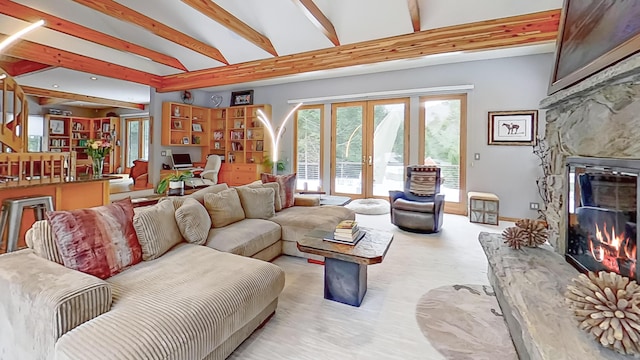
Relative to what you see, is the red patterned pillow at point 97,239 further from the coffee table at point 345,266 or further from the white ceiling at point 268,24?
the white ceiling at point 268,24

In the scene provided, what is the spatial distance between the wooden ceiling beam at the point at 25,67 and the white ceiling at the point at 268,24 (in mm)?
353

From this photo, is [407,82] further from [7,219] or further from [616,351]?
[7,219]

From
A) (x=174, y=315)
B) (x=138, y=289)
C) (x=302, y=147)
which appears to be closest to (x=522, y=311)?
(x=174, y=315)

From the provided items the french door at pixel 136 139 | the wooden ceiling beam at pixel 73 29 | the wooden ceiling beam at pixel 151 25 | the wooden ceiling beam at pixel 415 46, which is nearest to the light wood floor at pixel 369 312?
the wooden ceiling beam at pixel 415 46

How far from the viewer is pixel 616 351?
1167 millimetres

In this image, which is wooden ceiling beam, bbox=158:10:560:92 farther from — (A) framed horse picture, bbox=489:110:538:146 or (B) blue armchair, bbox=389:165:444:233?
(B) blue armchair, bbox=389:165:444:233

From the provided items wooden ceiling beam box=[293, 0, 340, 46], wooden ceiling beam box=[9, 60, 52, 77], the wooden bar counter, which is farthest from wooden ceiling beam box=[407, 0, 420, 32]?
wooden ceiling beam box=[9, 60, 52, 77]

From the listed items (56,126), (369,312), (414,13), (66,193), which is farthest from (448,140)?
(56,126)

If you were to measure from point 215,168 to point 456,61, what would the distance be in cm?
576

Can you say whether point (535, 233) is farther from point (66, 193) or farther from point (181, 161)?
point (181, 161)

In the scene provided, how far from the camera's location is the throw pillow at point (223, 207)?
294cm

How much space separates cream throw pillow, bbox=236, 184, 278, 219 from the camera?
11.2ft

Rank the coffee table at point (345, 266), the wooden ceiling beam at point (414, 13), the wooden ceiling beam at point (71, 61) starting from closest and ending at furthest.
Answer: the coffee table at point (345, 266)
the wooden ceiling beam at point (414, 13)
the wooden ceiling beam at point (71, 61)

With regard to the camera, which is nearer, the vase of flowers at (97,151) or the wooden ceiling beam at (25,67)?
the vase of flowers at (97,151)
